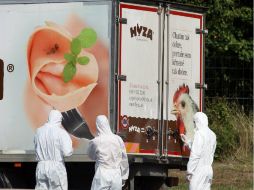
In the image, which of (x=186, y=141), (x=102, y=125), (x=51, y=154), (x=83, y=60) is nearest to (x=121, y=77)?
(x=83, y=60)

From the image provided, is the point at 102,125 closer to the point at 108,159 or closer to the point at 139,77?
the point at 108,159

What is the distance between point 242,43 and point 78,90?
426 inches

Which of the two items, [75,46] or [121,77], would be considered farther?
[75,46]

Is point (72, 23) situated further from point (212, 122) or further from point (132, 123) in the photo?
point (212, 122)

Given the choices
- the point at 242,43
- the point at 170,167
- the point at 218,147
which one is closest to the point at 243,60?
the point at 242,43

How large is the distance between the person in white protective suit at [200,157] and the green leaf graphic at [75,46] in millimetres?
2134

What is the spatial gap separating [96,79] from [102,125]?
979 millimetres

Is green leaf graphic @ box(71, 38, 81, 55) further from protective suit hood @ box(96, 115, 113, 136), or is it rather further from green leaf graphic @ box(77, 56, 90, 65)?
protective suit hood @ box(96, 115, 113, 136)

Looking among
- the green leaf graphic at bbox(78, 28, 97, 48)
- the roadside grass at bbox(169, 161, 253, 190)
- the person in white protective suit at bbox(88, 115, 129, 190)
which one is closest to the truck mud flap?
the person in white protective suit at bbox(88, 115, 129, 190)

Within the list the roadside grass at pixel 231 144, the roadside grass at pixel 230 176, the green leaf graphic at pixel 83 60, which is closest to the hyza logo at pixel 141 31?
the green leaf graphic at pixel 83 60

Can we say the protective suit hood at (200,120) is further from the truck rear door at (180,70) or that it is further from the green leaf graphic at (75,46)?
the green leaf graphic at (75,46)

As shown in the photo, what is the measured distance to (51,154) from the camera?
15.9m

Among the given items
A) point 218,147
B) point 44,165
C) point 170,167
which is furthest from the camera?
point 218,147

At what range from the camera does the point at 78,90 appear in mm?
16125
